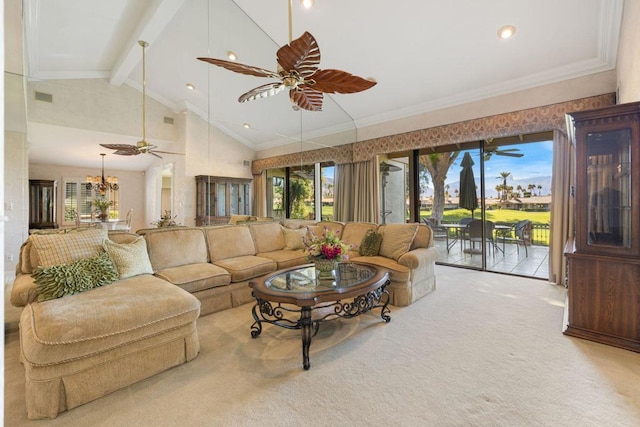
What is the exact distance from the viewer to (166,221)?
3682 mm

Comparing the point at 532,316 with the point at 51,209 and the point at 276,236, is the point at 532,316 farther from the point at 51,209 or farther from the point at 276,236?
the point at 51,209

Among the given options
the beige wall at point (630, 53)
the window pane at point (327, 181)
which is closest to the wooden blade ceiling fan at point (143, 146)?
the window pane at point (327, 181)

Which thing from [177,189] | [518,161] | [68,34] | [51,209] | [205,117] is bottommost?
[51,209]

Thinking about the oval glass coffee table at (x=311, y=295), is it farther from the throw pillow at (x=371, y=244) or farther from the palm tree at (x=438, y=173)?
the palm tree at (x=438, y=173)

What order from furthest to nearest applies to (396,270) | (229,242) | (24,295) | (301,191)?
(301,191), (229,242), (396,270), (24,295)

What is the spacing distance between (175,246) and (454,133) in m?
4.65

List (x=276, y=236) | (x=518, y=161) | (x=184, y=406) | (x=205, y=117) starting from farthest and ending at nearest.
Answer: (x=518, y=161), (x=276, y=236), (x=205, y=117), (x=184, y=406)

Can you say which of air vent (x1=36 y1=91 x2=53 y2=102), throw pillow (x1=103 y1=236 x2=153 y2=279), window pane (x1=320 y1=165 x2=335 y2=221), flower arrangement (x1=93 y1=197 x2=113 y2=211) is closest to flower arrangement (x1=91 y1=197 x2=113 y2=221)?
flower arrangement (x1=93 y1=197 x2=113 y2=211)

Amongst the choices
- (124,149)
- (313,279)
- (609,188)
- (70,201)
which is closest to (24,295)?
(70,201)

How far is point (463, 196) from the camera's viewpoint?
521 cm

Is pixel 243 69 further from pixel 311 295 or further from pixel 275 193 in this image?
pixel 275 193

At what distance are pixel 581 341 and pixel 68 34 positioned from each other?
19.9 feet

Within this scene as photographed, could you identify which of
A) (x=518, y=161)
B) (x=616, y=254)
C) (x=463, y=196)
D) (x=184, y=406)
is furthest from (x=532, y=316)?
(x=184, y=406)

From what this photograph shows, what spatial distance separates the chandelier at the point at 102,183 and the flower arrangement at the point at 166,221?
0.60 metres
